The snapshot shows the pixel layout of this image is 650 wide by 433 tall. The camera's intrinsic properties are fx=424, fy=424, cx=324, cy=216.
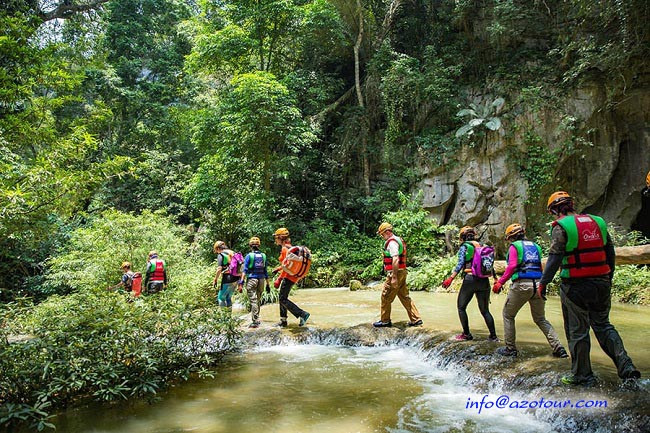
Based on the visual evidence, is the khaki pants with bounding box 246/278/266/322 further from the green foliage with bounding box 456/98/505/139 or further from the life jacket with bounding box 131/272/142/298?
the green foliage with bounding box 456/98/505/139

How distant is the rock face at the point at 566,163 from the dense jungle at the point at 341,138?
0.05 metres

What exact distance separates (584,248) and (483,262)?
1.76 m

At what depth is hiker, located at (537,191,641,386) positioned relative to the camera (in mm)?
4086

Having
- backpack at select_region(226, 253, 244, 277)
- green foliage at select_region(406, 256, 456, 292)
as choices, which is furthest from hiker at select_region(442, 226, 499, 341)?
green foliage at select_region(406, 256, 456, 292)

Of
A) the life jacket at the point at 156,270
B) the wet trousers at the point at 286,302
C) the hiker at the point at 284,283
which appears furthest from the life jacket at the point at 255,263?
the life jacket at the point at 156,270

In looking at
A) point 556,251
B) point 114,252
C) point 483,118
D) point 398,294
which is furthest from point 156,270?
point 483,118

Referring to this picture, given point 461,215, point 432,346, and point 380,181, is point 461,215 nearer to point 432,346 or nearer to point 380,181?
point 380,181

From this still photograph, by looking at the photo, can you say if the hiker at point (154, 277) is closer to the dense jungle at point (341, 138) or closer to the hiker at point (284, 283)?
the dense jungle at point (341, 138)

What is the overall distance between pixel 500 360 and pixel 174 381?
424 centimetres

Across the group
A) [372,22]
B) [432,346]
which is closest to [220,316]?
[432,346]

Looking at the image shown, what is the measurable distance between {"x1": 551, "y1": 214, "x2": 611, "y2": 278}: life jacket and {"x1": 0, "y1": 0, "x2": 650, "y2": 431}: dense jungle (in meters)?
8.01

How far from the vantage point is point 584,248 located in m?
4.13

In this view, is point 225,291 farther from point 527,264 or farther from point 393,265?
point 527,264

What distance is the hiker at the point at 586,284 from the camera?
161 inches
